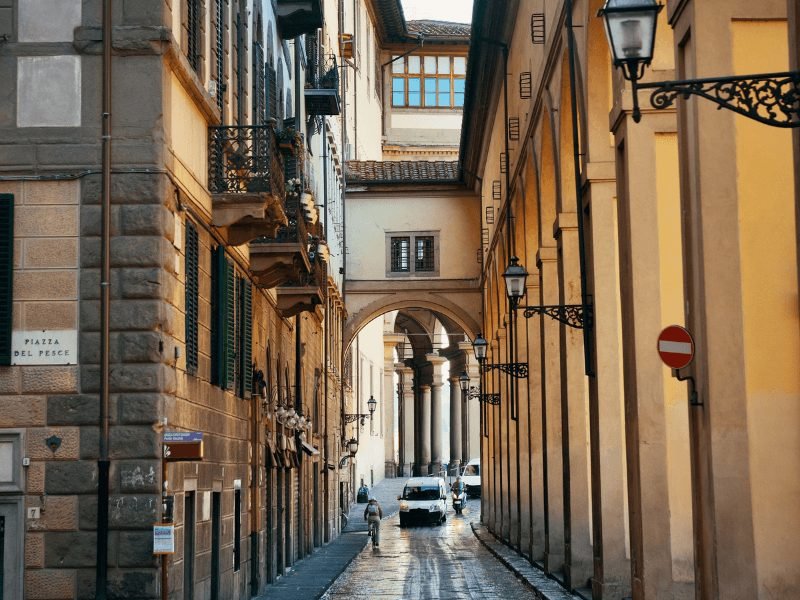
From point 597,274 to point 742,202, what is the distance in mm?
7645

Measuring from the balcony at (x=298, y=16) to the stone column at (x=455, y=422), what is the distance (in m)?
60.2

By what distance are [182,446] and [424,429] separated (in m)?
73.3

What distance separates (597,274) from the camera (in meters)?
19.3

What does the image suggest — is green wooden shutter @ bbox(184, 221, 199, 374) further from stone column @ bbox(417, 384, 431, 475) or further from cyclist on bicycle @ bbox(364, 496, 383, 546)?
stone column @ bbox(417, 384, 431, 475)

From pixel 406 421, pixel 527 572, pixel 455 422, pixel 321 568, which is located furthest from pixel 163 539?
pixel 406 421

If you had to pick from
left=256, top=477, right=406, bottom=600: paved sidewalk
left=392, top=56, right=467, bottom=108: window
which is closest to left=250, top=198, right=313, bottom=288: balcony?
left=256, top=477, right=406, bottom=600: paved sidewalk

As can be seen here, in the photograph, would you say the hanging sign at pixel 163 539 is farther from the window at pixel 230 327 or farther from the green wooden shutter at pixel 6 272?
the window at pixel 230 327

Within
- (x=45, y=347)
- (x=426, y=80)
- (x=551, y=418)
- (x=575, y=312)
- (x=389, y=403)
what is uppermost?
(x=426, y=80)

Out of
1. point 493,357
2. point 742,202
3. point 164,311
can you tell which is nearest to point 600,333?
point 164,311

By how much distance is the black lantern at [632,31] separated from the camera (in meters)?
8.76

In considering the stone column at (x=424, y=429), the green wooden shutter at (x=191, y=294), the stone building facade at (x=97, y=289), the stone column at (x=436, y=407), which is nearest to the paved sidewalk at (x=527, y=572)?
the stone building facade at (x=97, y=289)

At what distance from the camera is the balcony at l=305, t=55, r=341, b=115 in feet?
119

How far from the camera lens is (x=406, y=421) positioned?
3647 inches

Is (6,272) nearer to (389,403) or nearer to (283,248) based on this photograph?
A: (283,248)
